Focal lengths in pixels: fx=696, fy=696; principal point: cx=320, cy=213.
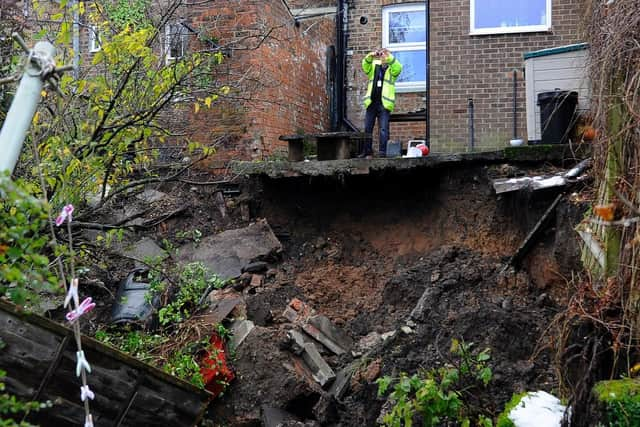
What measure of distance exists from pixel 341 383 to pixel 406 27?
8830 millimetres

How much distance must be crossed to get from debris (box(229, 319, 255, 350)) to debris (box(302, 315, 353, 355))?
24.9 inches

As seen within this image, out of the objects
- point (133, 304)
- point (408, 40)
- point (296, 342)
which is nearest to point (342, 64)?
point (408, 40)

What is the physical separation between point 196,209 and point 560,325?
20.9 feet

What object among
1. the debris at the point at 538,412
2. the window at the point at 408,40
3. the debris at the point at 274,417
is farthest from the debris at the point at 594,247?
the window at the point at 408,40

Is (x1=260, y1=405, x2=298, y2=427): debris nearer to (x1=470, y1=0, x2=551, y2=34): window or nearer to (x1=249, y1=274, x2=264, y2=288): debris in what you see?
(x1=249, y1=274, x2=264, y2=288): debris

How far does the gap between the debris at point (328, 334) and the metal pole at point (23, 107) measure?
5.36 m

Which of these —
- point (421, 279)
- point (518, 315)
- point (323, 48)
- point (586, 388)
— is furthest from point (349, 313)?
point (323, 48)

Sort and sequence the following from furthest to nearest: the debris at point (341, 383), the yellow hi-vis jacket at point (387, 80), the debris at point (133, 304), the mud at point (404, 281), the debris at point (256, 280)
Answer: the yellow hi-vis jacket at point (387, 80) → the debris at point (256, 280) → the debris at point (133, 304) → the debris at point (341, 383) → the mud at point (404, 281)

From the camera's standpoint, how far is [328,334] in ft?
25.2

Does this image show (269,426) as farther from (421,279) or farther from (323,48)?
(323,48)

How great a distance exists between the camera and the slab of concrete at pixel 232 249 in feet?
29.3

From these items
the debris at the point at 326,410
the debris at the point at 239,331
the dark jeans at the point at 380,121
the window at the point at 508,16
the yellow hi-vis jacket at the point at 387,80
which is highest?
the window at the point at 508,16

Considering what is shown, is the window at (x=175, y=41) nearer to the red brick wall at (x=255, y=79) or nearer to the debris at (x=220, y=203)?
the red brick wall at (x=255, y=79)

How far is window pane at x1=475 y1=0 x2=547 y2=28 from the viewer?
1130cm
